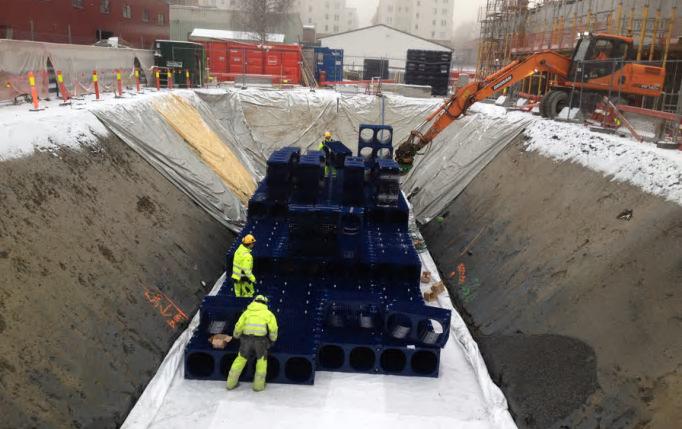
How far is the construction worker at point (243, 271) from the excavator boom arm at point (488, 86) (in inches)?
281

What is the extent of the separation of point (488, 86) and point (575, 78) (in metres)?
2.75

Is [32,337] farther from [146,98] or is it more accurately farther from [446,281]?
[146,98]

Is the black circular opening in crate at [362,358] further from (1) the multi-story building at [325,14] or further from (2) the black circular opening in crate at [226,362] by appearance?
(1) the multi-story building at [325,14]

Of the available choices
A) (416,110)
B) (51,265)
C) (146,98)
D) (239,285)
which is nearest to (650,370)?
(239,285)

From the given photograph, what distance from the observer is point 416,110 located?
22.5 meters

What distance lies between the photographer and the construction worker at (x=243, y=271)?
877cm

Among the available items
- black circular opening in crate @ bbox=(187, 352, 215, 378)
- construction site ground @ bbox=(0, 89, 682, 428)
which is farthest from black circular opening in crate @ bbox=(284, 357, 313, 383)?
black circular opening in crate @ bbox=(187, 352, 215, 378)

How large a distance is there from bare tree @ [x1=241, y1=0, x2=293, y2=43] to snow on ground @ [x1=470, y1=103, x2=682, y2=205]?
130 ft

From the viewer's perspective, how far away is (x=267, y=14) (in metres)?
51.4

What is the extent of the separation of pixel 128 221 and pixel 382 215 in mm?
5657

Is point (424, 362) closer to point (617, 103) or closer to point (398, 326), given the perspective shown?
point (398, 326)

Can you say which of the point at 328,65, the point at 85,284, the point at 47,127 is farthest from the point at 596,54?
the point at 328,65

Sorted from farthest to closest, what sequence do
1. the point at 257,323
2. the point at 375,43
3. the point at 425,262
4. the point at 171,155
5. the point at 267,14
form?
the point at 267,14, the point at 375,43, the point at 171,155, the point at 425,262, the point at 257,323

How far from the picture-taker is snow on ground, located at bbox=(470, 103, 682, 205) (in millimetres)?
8367
